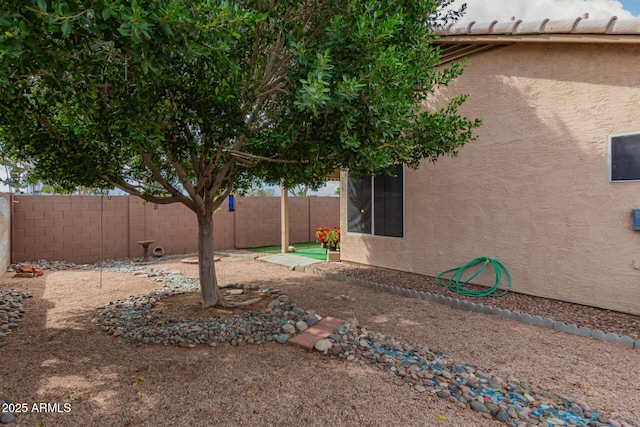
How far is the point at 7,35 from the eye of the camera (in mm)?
2154

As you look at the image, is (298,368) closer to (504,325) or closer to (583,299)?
(504,325)

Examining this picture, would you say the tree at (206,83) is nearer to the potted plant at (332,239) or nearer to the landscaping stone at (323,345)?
the landscaping stone at (323,345)

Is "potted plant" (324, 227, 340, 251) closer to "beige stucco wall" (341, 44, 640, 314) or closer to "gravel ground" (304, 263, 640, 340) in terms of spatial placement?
"gravel ground" (304, 263, 640, 340)

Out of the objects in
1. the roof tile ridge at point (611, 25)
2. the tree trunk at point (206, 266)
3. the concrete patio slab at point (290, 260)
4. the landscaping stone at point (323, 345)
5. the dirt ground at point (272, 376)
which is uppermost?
the roof tile ridge at point (611, 25)

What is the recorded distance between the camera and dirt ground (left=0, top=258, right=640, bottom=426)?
2.67 m

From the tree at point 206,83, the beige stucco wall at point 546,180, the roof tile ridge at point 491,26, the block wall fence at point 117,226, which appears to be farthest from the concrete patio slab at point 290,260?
the roof tile ridge at point 491,26

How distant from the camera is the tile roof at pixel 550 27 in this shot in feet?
14.7

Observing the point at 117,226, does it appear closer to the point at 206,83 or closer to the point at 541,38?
the point at 206,83

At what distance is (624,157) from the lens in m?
4.86

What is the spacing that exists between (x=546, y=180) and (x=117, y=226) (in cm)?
1098

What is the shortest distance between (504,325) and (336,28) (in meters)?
4.29

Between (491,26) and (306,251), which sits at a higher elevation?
(491,26)

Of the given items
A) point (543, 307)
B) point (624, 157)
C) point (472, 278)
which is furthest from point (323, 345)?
point (624, 157)

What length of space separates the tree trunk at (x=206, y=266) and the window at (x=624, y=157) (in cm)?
580
